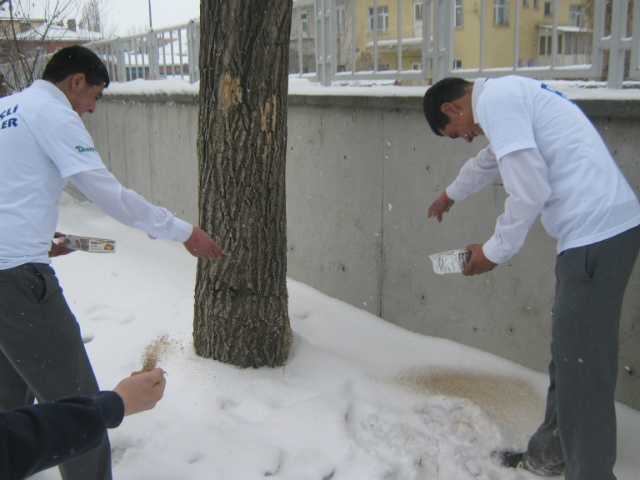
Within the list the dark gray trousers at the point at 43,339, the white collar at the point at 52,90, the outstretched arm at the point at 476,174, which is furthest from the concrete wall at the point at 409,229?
the dark gray trousers at the point at 43,339

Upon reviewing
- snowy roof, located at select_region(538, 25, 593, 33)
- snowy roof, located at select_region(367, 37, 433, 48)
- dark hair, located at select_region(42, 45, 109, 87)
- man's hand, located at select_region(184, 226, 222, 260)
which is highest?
snowy roof, located at select_region(367, 37, 433, 48)

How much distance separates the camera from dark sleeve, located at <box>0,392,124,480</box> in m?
1.07

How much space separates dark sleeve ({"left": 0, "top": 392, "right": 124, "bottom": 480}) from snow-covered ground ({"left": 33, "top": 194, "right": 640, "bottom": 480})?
1554 mm

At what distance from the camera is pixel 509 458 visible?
280 centimetres

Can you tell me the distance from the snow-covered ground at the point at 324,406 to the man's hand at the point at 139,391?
140 centimetres

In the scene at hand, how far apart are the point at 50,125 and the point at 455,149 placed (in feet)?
8.24

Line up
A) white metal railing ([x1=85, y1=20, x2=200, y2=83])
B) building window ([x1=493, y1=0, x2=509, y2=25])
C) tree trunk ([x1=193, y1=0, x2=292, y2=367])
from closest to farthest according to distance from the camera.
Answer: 1. tree trunk ([x1=193, y1=0, x2=292, y2=367])
2. building window ([x1=493, y1=0, x2=509, y2=25])
3. white metal railing ([x1=85, y1=20, x2=200, y2=83])

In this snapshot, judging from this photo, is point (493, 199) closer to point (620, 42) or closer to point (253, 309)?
point (620, 42)

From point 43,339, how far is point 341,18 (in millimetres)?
4163

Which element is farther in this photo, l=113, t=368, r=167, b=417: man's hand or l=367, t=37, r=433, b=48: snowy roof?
l=367, t=37, r=433, b=48: snowy roof

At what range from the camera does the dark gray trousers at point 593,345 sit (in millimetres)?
2209

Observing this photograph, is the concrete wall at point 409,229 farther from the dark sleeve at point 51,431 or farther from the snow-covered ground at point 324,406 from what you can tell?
the dark sleeve at point 51,431

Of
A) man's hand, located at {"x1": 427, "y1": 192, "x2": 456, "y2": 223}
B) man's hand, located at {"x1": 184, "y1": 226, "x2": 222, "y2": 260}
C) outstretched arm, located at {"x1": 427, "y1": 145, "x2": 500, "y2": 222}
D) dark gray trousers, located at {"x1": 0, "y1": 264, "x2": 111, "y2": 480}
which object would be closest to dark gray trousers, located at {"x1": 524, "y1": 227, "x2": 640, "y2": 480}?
outstretched arm, located at {"x1": 427, "y1": 145, "x2": 500, "y2": 222}

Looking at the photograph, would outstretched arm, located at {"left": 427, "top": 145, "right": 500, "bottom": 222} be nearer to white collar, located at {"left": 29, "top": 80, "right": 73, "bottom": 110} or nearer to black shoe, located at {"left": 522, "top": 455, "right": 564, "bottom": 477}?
black shoe, located at {"left": 522, "top": 455, "right": 564, "bottom": 477}
